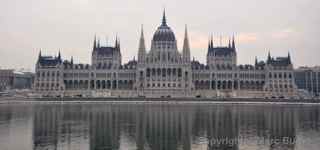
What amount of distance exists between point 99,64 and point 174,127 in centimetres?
10543

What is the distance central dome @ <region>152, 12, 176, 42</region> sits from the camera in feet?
486

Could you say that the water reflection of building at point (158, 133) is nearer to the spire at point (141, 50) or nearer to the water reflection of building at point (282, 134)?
the water reflection of building at point (282, 134)

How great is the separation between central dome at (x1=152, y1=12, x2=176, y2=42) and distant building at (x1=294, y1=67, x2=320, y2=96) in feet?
198

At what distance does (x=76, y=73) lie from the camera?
5881 inches

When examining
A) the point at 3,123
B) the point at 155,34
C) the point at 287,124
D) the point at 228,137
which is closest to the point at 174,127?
the point at 228,137

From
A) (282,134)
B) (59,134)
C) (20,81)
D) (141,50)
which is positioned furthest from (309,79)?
(59,134)

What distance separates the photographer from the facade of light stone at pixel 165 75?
139375 millimetres

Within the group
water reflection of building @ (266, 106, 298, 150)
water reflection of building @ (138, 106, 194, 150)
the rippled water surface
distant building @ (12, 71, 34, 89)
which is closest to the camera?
the rippled water surface

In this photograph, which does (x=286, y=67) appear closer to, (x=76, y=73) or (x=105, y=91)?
(x=105, y=91)

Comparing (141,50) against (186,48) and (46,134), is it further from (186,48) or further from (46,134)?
(46,134)

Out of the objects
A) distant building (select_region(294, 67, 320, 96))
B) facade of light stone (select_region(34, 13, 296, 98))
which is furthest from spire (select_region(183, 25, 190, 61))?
distant building (select_region(294, 67, 320, 96))

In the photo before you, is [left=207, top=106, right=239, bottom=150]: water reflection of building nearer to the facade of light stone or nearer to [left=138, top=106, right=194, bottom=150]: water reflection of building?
[left=138, top=106, right=194, bottom=150]: water reflection of building

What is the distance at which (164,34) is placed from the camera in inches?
5886

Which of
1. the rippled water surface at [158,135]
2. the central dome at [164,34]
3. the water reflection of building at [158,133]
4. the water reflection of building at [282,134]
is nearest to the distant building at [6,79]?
the central dome at [164,34]
